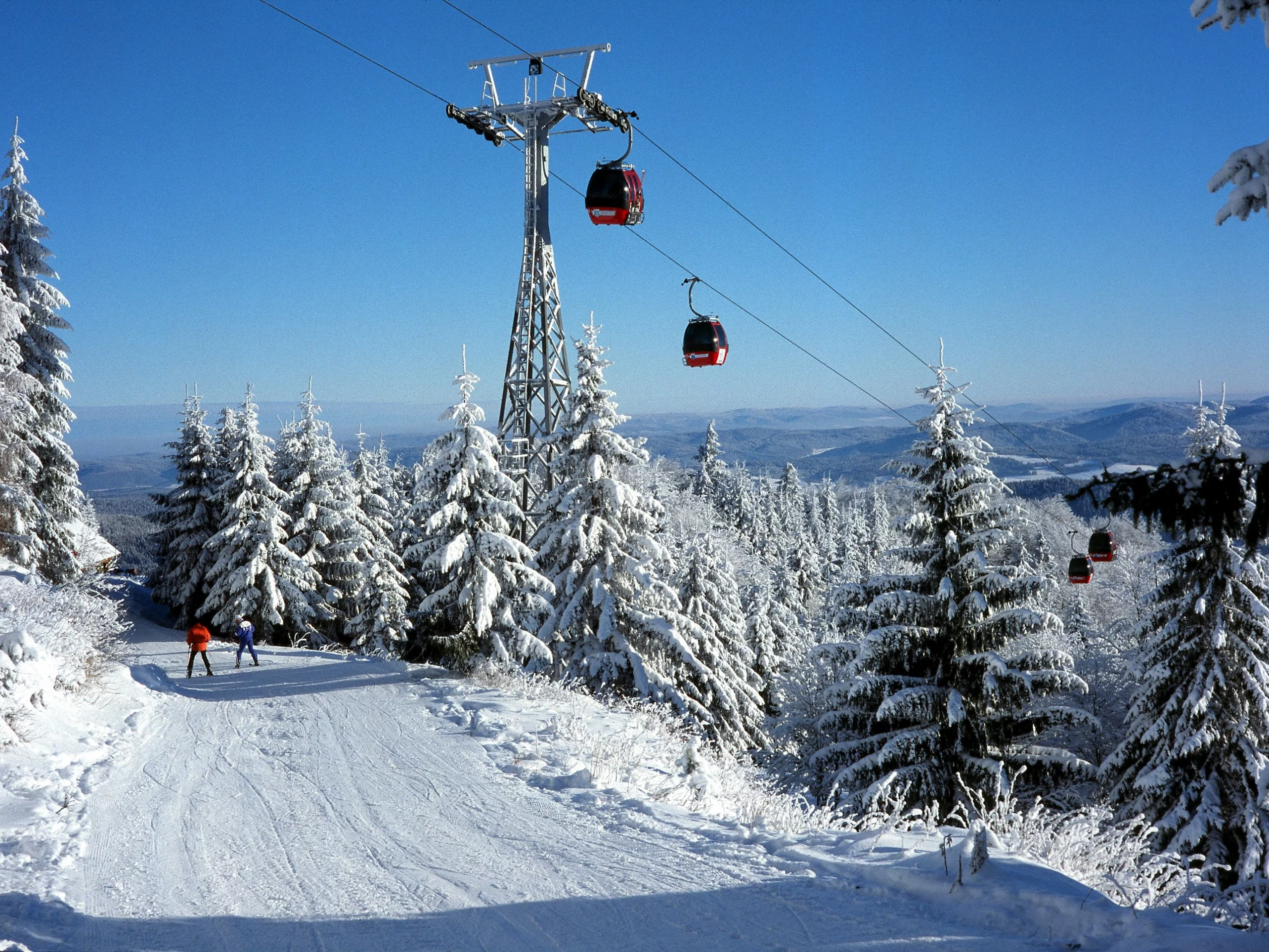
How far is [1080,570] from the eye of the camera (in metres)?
16.2

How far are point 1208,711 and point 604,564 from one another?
13216 mm

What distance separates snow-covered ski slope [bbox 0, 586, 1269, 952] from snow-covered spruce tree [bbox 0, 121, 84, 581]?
16.4 meters

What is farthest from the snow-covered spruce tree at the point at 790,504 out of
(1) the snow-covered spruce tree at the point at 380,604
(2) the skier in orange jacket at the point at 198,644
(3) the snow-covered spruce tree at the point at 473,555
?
(2) the skier in orange jacket at the point at 198,644

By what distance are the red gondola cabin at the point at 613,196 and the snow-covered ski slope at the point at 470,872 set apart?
7570mm

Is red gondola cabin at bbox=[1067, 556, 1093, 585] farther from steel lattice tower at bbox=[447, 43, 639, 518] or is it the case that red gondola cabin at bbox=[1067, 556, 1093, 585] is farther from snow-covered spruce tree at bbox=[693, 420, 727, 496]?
snow-covered spruce tree at bbox=[693, 420, 727, 496]

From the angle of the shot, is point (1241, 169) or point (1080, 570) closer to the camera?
point (1241, 169)

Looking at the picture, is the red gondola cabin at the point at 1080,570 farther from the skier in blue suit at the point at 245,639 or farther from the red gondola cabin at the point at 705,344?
the skier in blue suit at the point at 245,639

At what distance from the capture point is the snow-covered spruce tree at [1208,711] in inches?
606

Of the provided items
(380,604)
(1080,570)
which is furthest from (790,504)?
(1080,570)

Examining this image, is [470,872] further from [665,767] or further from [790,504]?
[790,504]

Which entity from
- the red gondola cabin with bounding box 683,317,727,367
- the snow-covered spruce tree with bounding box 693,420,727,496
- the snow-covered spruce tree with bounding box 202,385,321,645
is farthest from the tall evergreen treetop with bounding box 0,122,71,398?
the snow-covered spruce tree with bounding box 693,420,727,496

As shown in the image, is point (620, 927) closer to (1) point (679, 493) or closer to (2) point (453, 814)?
(2) point (453, 814)

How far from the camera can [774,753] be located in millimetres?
23672

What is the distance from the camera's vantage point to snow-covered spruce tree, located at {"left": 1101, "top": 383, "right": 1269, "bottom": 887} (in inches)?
606
